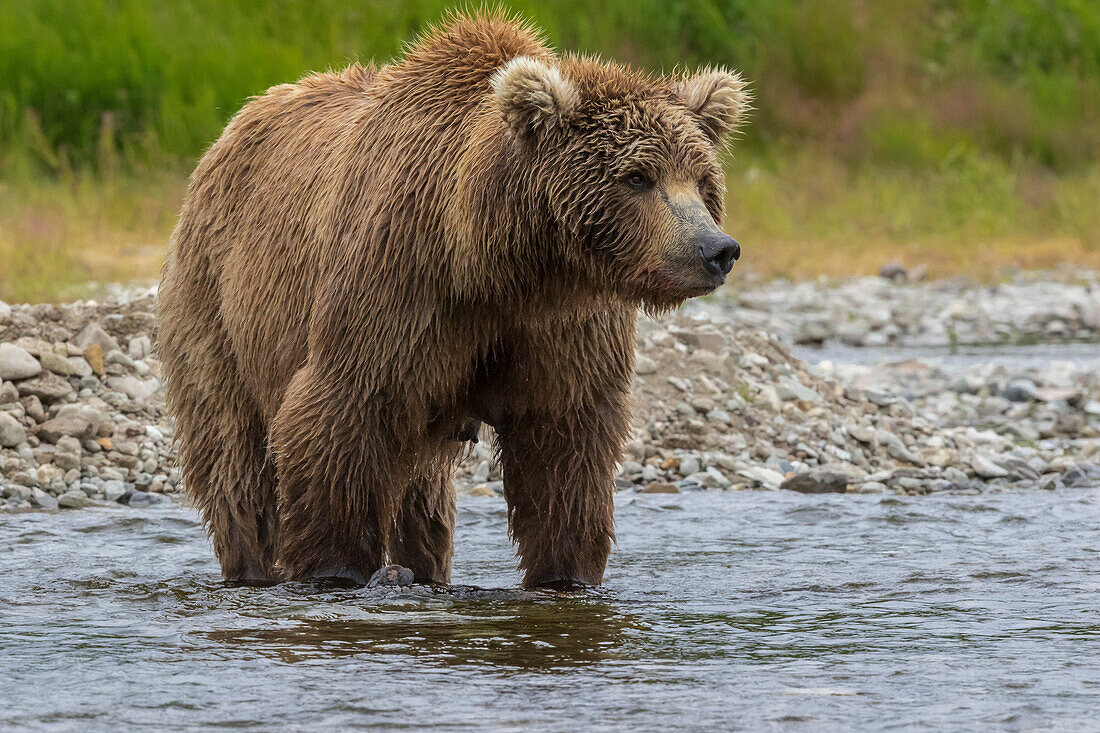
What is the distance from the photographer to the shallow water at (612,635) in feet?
13.0

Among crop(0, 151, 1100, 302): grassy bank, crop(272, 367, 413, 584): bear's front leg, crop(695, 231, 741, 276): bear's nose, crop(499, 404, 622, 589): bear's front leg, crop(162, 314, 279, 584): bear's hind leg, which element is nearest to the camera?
crop(695, 231, 741, 276): bear's nose

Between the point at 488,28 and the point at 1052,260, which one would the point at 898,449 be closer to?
the point at 488,28

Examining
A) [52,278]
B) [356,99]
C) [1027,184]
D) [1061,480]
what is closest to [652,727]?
[356,99]

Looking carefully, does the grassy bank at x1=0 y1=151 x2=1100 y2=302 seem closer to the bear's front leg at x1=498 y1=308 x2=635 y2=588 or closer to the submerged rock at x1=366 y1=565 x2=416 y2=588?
the submerged rock at x1=366 y1=565 x2=416 y2=588

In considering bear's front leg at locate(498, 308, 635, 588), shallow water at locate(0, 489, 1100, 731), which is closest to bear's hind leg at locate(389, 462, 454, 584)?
shallow water at locate(0, 489, 1100, 731)

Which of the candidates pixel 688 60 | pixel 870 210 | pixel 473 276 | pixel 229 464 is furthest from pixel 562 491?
pixel 688 60

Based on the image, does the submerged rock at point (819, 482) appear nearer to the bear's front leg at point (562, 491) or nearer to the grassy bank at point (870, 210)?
the bear's front leg at point (562, 491)

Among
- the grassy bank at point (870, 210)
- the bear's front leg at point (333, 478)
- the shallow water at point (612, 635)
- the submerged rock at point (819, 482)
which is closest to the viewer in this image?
the shallow water at point (612, 635)

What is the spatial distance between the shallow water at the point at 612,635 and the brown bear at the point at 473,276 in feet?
1.40

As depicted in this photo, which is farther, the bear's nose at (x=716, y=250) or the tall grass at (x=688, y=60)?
the tall grass at (x=688, y=60)

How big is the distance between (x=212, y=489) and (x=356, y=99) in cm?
169

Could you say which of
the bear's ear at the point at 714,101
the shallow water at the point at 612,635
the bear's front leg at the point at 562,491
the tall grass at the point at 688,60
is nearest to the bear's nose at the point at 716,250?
the bear's ear at the point at 714,101

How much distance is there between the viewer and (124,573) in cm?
624

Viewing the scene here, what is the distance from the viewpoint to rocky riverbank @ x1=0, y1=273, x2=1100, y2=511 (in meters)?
8.48
